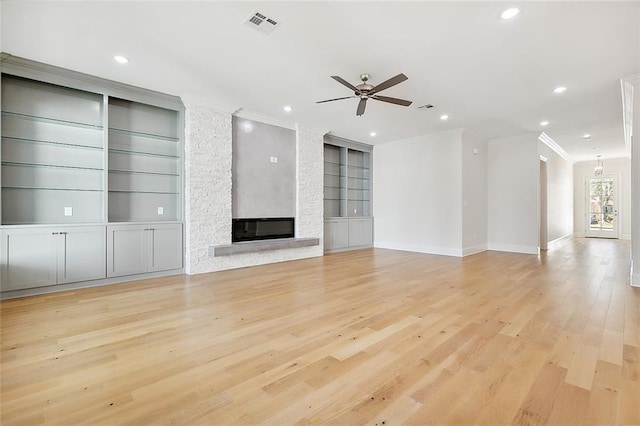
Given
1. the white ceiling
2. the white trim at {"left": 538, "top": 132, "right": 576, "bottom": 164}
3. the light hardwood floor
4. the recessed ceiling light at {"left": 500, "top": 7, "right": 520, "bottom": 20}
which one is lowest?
the light hardwood floor

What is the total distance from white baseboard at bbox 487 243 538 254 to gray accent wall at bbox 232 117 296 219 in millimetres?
5507

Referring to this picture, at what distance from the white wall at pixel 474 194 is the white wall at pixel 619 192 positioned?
6529mm

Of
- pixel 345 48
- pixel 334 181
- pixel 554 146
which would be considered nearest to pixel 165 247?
pixel 345 48

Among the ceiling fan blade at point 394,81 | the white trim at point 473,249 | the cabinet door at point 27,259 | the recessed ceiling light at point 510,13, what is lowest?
the white trim at point 473,249

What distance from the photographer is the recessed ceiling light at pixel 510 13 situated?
267 cm

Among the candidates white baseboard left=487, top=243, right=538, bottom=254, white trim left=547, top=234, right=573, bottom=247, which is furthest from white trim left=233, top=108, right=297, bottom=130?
white trim left=547, top=234, right=573, bottom=247

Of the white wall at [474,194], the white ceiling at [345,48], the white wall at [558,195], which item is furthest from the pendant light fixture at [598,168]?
the white ceiling at [345,48]

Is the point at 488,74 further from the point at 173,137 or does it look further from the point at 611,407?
the point at 173,137

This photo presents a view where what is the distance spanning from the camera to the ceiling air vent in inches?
111

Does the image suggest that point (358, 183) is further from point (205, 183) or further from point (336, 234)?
point (205, 183)

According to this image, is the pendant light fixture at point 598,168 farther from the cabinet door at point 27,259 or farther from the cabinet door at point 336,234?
the cabinet door at point 27,259

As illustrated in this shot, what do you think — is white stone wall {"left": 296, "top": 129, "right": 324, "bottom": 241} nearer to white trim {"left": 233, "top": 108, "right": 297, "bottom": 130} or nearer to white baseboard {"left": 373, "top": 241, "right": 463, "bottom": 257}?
white trim {"left": 233, "top": 108, "right": 297, "bottom": 130}

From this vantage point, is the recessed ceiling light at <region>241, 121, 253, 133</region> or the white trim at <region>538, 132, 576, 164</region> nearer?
the recessed ceiling light at <region>241, 121, 253, 133</region>

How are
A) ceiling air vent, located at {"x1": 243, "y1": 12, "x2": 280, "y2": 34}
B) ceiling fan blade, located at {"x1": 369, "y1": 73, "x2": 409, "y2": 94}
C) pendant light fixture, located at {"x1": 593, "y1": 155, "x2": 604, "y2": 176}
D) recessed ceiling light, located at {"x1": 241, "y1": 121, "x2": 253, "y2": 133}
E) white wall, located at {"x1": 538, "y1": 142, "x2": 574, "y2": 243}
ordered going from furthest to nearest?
pendant light fixture, located at {"x1": 593, "y1": 155, "x2": 604, "y2": 176}
white wall, located at {"x1": 538, "y1": 142, "x2": 574, "y2": 243}
recessed ceiling light, located at {"x1": 241, "y1": 121, "x2": 253, "y2": 133}
ceiling fan blade, located at {"x1": 369, "y1": 73, "x2": 409, "y2": 94}
ceiling air vent, located at {"x1": 243, "y1": 12, "x2": 280, "y2": 34}
